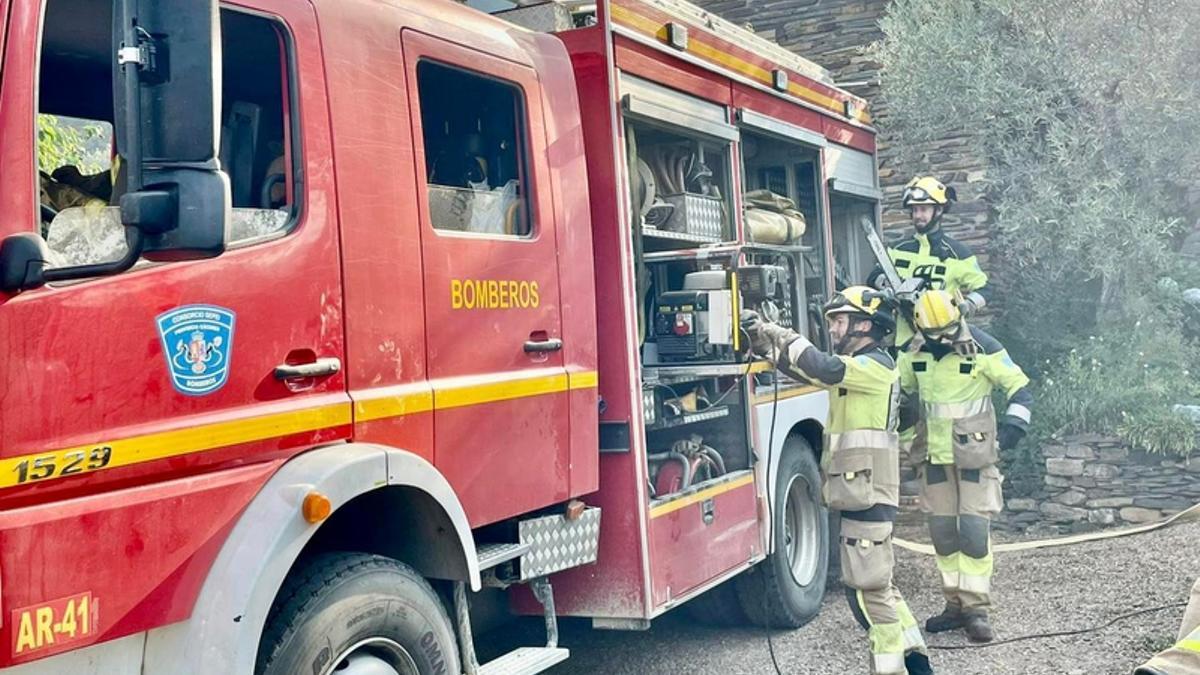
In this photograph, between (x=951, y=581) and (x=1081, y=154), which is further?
(x=1081, y=154)

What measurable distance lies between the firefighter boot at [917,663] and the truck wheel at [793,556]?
0.88m

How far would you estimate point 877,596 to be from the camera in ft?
17.2

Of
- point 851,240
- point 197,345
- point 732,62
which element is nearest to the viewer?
point 197,345

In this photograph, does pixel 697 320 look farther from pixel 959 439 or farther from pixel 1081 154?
pixel 1081 154

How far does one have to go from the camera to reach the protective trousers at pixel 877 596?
518 centimetres

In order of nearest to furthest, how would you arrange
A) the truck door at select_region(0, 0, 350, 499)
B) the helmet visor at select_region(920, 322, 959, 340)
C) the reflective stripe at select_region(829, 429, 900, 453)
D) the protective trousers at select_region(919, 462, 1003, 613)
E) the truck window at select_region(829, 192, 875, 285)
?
the truck door at select_region(0, 0, 350, 499), the reflective stripe at select_region(829, 429, 900, 453), the protective trousers at select_region(919, 462, 1003, 613), the helmet visor at select_region(920, 322, 959, 340), the truck window at select_region(829, 192, 875, 285)

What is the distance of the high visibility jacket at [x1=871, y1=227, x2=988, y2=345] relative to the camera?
24.0ft

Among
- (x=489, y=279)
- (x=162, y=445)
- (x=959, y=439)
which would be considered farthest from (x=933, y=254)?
(x=162, y=445)

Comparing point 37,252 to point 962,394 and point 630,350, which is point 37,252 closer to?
point 630,350

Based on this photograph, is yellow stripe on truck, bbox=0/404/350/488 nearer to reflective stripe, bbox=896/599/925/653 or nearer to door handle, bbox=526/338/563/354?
door handle, bbox=526/338/563/354

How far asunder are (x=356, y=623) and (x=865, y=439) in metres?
2.79

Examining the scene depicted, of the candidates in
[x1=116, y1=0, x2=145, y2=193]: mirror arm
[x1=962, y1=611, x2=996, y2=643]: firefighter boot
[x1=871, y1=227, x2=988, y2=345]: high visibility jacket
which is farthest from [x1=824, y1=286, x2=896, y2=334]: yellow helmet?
[x1=116, y1=0, x2=145, y2=193]: mirror arm

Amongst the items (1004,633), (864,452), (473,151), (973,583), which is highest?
(473,151)

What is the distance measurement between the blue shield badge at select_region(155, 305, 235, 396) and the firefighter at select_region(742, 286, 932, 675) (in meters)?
2.89
